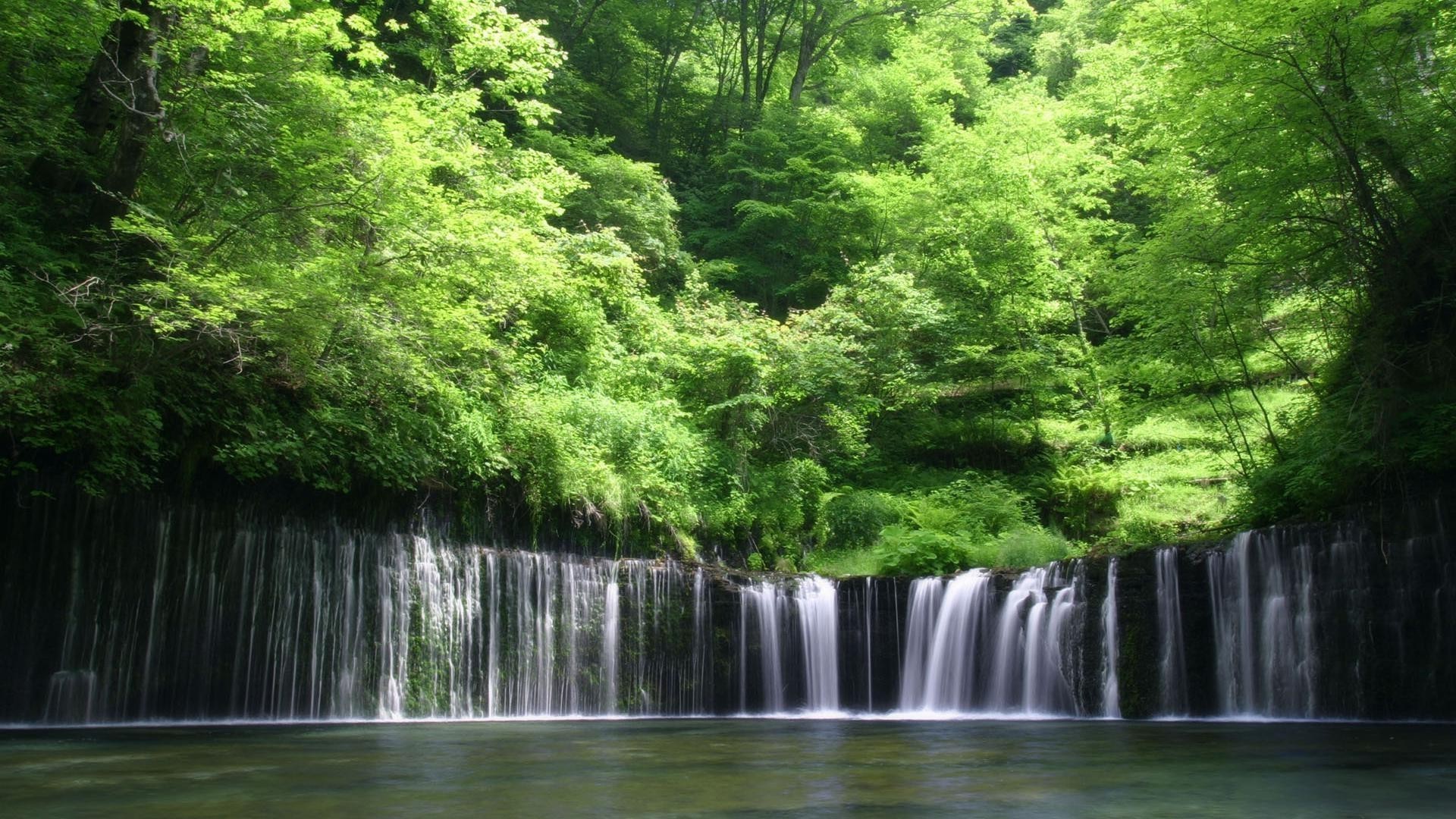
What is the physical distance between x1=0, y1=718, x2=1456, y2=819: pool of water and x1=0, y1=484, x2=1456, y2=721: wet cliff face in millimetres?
1089

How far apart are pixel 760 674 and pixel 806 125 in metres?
19.4

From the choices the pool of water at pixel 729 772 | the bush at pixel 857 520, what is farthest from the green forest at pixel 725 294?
the pool of water at pixel 729 772

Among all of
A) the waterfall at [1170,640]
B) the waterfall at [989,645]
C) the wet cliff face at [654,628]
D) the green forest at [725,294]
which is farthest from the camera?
the waterfall at [989,645]

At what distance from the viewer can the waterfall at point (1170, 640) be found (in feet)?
43.3

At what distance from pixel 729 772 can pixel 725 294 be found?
60.8ft

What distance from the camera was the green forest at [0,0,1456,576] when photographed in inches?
429

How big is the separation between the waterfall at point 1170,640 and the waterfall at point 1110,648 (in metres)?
0.58

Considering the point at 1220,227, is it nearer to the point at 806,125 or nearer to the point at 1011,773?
the point at 1011,773

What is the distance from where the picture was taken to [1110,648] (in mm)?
13906

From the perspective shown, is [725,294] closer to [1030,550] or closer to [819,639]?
[1030,550]

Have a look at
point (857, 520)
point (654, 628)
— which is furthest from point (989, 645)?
point (857, 520)

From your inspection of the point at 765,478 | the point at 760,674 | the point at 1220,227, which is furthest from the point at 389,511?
the point at 1220,227

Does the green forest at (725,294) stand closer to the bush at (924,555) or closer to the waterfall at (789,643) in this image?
the bush at (924,555)

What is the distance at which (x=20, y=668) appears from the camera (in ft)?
33.4
